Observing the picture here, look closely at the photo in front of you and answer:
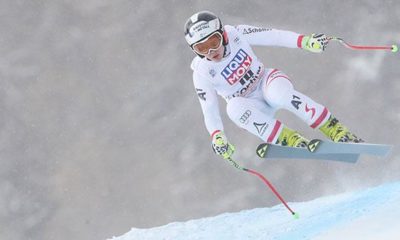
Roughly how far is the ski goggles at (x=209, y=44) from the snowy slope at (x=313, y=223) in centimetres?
252

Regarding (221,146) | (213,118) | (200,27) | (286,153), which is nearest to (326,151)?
(286,153)

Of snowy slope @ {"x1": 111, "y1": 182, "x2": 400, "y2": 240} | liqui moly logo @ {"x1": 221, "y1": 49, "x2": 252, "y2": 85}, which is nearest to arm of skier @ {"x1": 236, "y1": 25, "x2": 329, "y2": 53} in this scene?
liqui moly logo @ {"x1": 221, "y1": 49, "x2": 252, "y2": 85}

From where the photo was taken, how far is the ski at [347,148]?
29.6 ft

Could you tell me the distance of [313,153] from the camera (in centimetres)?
955

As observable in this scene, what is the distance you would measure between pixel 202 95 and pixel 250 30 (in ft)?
3.26

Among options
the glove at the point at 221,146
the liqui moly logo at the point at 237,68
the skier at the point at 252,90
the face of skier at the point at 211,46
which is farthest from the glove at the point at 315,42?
the glove at the point at 221,146

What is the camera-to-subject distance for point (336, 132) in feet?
31.5

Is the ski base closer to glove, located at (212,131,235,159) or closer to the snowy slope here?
glove, located at (212,131,235,159)

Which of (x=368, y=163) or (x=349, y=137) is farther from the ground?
(x=368, y=163)

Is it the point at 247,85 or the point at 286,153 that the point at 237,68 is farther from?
the point at 286,153

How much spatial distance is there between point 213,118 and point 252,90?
630mm

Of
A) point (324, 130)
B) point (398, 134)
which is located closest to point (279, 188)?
point (398, 134)

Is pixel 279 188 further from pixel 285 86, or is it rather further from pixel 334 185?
pixel 285 86

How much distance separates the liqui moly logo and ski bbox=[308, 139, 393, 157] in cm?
123
